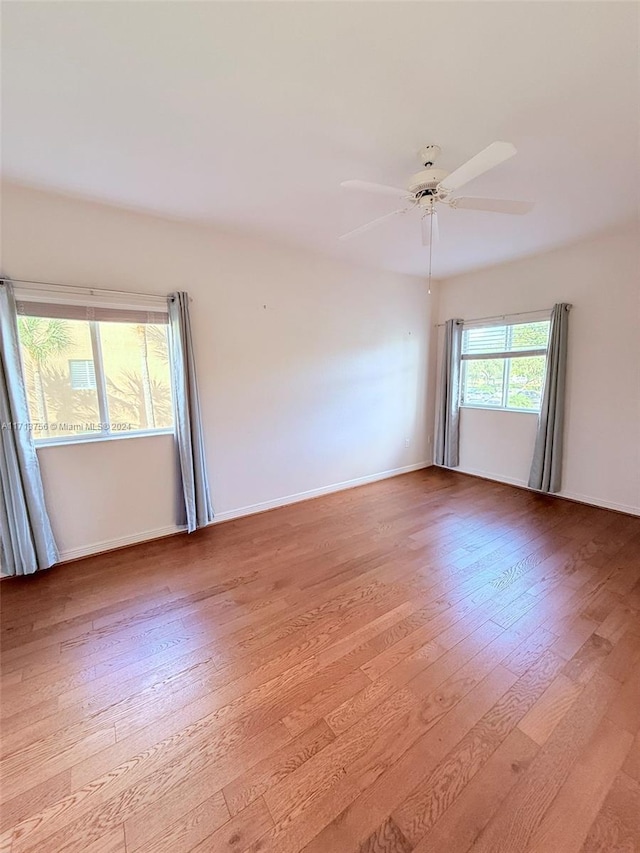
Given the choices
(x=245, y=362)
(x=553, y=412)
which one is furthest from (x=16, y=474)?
(x=553, y=412)

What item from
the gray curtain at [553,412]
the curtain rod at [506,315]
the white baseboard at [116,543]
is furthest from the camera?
the curtain rod at [506,315]

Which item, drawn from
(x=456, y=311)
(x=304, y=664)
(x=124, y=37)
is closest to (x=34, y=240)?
(x=124, y=37)

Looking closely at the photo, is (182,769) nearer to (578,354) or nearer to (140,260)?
(140,260)

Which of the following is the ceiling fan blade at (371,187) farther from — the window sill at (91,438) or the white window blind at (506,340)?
the white window blind at (506,340)

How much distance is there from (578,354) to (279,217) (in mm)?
3368

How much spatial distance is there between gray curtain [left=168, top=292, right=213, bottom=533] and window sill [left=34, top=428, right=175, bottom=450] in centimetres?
20

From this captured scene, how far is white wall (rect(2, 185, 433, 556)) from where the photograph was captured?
2.60 metres

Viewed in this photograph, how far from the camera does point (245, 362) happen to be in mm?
3377

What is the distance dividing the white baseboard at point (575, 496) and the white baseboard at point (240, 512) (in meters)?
0.81

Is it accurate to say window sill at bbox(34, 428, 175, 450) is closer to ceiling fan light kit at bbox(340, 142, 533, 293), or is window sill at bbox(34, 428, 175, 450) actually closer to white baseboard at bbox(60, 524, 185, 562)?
white baseboard at bbox(60, 524, 185, 562)

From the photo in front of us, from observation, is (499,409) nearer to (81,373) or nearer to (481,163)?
(481,163)

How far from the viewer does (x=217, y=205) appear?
8.64 ft

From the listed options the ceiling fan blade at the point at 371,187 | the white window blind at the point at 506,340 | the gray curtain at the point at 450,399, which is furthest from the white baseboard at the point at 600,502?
the ceiling fan blade at the point at 371,187

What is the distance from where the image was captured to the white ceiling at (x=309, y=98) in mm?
1275
